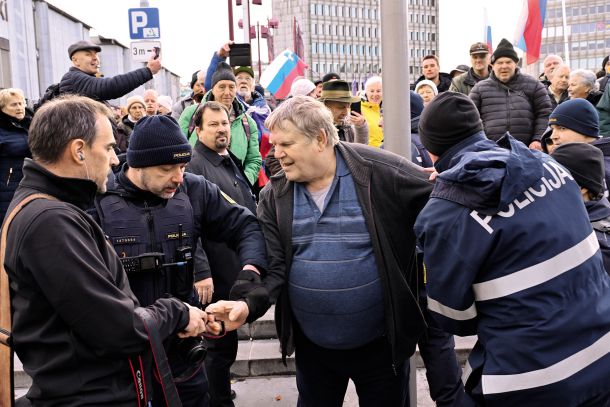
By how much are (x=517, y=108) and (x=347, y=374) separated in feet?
14.7

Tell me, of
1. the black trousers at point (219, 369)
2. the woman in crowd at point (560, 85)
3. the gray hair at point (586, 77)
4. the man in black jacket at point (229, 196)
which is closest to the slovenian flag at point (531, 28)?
the woman in crowd at point (560, 85)

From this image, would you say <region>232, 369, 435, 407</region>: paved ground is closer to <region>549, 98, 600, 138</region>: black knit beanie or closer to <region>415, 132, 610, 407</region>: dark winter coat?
<region>549, 98, 600, 138</region>: black knit beanie

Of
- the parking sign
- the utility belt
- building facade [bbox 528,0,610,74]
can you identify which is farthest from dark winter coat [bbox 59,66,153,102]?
building facade [bbox 528,0,610,74]

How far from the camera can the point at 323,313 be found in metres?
2.71

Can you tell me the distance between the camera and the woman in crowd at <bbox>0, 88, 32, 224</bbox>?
651 cm

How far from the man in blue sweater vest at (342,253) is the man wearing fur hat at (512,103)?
13.0 ft

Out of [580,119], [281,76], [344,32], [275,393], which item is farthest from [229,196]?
[344,32]

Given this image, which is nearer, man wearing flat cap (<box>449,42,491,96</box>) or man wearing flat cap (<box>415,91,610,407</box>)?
man wearing flat cap (<box>415,91,610,407</box>)

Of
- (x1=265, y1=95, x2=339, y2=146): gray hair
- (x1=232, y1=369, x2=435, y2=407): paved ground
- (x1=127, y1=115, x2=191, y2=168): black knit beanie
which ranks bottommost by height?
(x1=232, y1=369, x2=435, y2=407): paved ground

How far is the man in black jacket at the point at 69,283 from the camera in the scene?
6.27 ft

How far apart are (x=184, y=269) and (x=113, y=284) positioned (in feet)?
2.62

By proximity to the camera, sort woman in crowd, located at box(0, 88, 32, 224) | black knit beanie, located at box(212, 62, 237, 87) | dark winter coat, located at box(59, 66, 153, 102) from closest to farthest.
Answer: dark winter coat, located at box(59, 66, 153, 102), black knit beanie, located at box(212, 62, 237, 87), woman in crowd, located at box(0, 88, 32, 224)

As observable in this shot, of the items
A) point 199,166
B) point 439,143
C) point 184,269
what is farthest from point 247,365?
point 439,143

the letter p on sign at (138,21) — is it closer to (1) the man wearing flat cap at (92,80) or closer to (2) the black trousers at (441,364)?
(1) the man wearing flat cap at (92,80)
